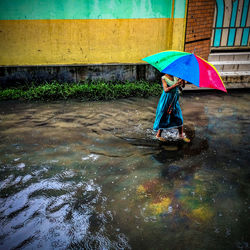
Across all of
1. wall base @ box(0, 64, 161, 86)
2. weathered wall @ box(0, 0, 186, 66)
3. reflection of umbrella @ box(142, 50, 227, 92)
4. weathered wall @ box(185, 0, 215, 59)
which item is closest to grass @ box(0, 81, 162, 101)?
wall base @ box(0, 64, 161, 86)

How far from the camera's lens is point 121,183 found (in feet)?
10.1

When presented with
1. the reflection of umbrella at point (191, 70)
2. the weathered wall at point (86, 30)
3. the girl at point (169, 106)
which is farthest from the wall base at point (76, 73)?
the reflection of umbrella at point (191, 70)

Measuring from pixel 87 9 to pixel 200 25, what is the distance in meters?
3.25

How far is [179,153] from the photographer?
3.82 m

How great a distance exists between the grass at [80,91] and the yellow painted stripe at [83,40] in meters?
0.78

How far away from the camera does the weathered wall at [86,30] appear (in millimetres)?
6262

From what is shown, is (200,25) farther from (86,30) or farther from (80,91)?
(80,91)

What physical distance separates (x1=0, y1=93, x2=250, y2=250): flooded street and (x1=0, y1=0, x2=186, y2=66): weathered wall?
2.31m

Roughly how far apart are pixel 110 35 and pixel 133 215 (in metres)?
5.54

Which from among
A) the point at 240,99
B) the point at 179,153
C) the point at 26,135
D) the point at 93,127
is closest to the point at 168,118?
the point at 179,153

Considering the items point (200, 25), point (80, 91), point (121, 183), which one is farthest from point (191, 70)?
point (200, 25)

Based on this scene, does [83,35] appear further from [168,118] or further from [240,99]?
[240,99]

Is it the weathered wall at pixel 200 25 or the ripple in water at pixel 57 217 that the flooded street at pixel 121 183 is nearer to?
the ripple in water at pixel 57 217

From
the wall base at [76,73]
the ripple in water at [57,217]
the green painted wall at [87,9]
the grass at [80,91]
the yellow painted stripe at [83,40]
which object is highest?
the green painted wall at [87,9]
